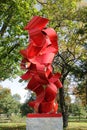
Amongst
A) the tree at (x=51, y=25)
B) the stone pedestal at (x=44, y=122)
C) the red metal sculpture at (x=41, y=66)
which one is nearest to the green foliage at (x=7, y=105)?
the tree at (x=51, y=25)

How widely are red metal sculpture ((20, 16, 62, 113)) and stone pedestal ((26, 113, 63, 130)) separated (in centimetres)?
42

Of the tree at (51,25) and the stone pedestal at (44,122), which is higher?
the tree at (51,25)

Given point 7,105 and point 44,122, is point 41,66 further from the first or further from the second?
point 7,105

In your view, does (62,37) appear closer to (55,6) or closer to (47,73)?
(55,6)

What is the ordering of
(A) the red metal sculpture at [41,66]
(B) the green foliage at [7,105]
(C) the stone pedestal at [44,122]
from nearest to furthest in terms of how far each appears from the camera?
(C) the stone pedestal at [44,122] < (A) the red metal sculpture at [41,66] < (B) the green foliage at [7,105]

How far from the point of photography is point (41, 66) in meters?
9.59

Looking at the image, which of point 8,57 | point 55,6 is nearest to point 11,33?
point 8,57

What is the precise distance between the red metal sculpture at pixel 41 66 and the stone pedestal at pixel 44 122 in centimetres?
42

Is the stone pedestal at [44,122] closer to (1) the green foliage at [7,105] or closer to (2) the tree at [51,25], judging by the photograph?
→ (2) the tree at [51,25]

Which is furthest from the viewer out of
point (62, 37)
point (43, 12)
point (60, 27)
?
point (62, 37)

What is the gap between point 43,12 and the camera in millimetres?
24641

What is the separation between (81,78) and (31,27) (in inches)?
745

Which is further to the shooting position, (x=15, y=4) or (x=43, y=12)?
(x=43, y=12)

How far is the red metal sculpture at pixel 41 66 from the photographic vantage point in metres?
9.70
